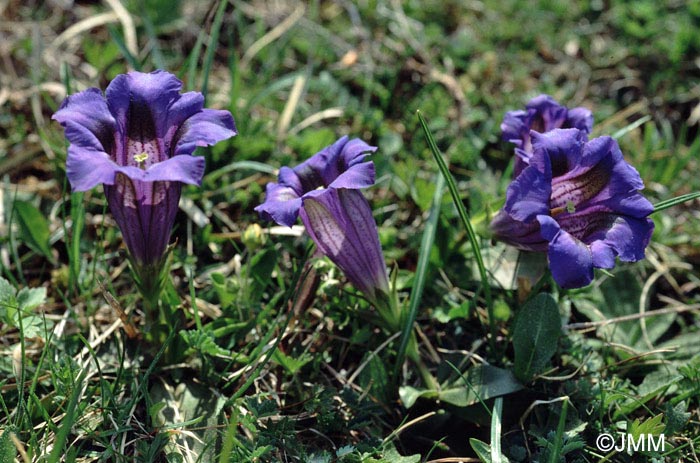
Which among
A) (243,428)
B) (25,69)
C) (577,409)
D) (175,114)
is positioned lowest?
(243,428)

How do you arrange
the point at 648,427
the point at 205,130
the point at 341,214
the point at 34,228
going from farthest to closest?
the point at 34,228, the point at 341,214, the point at 648,427, the point at 205,130

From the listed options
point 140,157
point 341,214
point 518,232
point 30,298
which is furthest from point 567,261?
point 30,298

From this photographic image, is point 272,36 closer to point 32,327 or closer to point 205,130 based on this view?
point 205,130

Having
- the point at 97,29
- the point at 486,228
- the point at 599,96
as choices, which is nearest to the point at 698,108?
the point at 599,96

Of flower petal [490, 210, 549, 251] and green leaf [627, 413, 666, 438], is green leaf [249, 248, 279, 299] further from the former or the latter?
green leaf [627, 413, 666, 438]

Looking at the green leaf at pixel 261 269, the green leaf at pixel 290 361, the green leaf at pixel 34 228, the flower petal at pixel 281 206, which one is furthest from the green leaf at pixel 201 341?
the green leaf at pixel 34 228

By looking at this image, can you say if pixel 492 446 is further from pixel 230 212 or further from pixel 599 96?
pixel 599 96

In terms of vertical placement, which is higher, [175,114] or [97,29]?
[175,114]

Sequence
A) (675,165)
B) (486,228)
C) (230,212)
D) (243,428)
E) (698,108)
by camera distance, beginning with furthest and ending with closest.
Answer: (698,108)
(675,165)
(230,212)
(486,228)
(243,428)

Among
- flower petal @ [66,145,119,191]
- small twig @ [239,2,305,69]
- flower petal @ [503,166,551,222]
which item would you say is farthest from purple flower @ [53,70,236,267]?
small twig @ [239,2,305,69]
